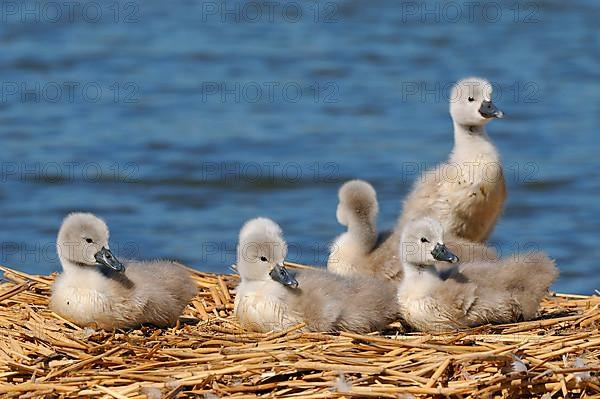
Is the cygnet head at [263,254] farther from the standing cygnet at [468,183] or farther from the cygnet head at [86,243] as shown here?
the standing cygnet at [468,183]

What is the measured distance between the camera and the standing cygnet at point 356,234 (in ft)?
26.1

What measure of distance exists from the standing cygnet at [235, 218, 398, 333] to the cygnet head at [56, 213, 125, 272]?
637 mm

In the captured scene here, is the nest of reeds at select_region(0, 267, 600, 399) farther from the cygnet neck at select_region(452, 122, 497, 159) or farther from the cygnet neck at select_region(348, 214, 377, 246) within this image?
the cygnet neck at select_region(452, 122, 497, 159)

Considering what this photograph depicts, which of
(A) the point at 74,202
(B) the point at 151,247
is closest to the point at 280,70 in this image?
(A) the point at 74,202

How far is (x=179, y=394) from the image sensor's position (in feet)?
19.1

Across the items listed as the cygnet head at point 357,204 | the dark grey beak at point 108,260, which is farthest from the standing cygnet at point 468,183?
the dark grey beak at point 108,260

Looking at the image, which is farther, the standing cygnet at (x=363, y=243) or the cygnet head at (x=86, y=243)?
the standing cygnet at (x=363, y=243)

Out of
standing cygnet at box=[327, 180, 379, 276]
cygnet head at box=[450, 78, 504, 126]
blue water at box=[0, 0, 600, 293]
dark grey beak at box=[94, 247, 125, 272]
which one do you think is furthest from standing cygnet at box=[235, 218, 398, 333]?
blue water at box=[0, 0, 600, 293]

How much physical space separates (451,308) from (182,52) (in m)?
14.2

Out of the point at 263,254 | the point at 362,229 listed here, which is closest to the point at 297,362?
the point at 263,254

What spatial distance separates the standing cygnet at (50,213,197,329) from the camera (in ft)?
22.3

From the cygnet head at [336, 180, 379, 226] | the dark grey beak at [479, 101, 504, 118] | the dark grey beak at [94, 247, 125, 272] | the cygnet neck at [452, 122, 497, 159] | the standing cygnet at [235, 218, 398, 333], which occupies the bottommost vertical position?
the standing cygnet at [235, 218, 398, 333]

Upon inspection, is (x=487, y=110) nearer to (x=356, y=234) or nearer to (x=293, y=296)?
(x=356, y=234)

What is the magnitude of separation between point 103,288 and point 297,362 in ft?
4.29
